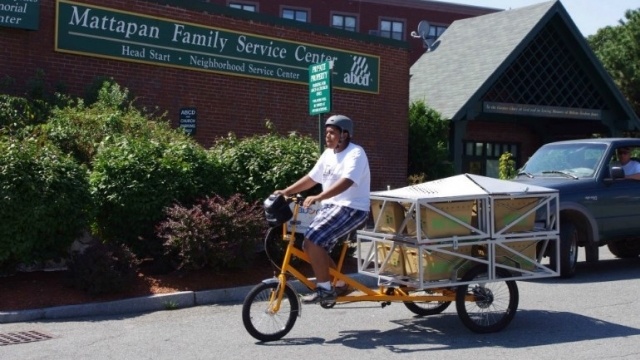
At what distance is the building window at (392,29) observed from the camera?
4419cm

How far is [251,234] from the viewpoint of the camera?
33.1 ft

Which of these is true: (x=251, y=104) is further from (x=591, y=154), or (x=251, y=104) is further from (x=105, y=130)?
(x=591, y=154)

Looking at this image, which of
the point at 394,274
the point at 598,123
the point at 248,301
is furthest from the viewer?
the point at 598,123

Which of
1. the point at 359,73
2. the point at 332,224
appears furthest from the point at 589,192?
the point at 359,73

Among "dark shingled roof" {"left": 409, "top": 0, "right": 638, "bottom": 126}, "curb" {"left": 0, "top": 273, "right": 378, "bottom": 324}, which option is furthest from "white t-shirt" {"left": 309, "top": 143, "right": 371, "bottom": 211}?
"dark shingled roof" {"left": 409, "top": 0, "right": 638, "bottom": 126}

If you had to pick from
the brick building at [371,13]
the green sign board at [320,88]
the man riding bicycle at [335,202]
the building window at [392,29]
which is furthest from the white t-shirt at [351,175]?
the building window at [392,29]

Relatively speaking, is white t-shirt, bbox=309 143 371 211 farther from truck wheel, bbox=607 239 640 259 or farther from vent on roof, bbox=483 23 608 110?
vent on roof, bbox=483 23 608 110

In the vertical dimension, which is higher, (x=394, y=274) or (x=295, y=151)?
(x=295, y=151)

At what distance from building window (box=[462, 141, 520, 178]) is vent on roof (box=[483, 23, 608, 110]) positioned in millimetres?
2334

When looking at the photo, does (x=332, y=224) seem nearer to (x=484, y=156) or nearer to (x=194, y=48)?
(x=194, y=48)

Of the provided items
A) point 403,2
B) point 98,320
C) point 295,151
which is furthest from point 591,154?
point 403,2

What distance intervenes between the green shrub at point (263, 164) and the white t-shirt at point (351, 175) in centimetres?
335

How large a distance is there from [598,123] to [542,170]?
12.9 m

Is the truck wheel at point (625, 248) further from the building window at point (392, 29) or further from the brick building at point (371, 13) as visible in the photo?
the building window at point (392, 29)
